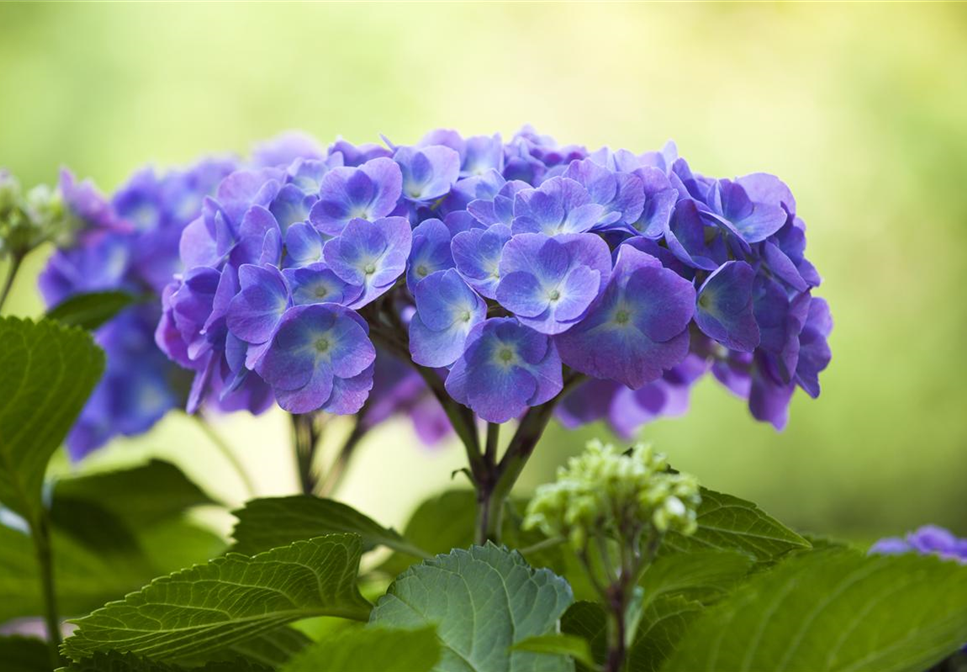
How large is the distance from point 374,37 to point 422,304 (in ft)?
10.0

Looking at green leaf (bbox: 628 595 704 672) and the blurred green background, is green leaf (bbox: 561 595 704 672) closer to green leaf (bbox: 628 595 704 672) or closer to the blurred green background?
green leaf (bbox: 628 595 704 672)

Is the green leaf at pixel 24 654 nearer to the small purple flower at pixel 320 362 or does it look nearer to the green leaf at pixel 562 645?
the small purple flower at pixel 320 362

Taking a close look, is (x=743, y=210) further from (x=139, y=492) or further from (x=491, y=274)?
(x=139, y=492)

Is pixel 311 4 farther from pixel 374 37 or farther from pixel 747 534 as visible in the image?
pixel 747 534

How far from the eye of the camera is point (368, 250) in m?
0.53

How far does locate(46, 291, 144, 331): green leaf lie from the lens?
2.57ft

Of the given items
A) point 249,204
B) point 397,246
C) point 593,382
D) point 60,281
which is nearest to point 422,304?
point 397,246

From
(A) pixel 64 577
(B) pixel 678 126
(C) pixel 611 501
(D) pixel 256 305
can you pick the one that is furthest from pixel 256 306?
(B) pixel 678 126

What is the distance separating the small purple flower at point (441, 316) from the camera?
51 cm

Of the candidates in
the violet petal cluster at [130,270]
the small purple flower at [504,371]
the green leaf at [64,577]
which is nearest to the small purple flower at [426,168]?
the small purple flower at [504,371]

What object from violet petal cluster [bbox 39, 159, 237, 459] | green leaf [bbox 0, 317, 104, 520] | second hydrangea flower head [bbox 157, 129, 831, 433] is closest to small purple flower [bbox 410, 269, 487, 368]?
second hydrangea flower head [bbox 157, 129, 831, 433]

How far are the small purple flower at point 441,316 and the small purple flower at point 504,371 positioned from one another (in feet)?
0.04

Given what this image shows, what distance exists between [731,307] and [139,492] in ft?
1.81

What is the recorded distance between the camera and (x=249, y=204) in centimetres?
60
